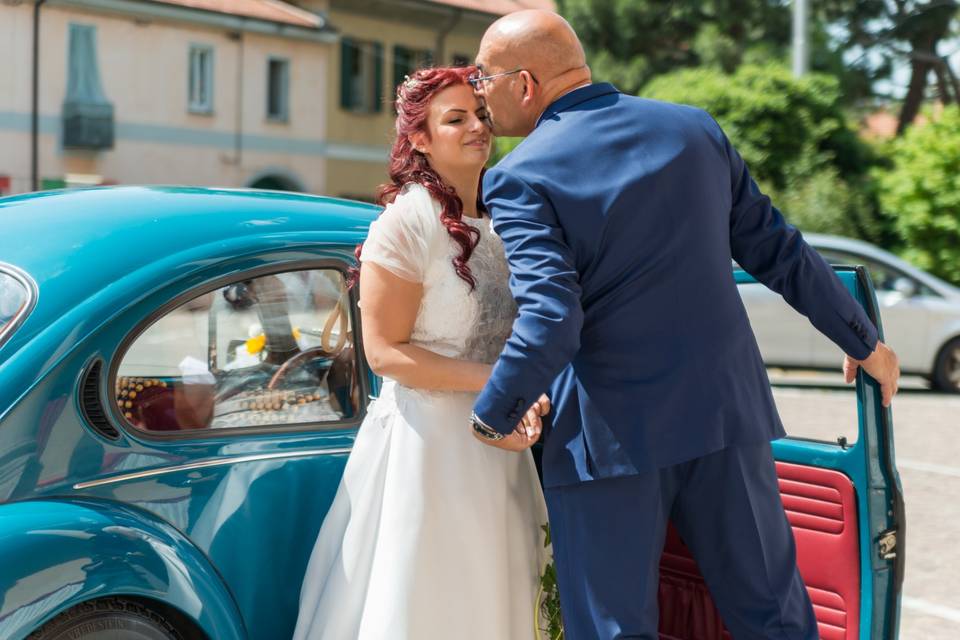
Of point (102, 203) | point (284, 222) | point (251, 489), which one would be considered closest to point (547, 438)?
point (251, 489)

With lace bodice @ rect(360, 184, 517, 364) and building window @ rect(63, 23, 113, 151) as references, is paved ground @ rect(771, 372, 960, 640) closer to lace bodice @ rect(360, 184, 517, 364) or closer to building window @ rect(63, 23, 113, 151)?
lace bodice @ rect(360, 184, 517, 364)

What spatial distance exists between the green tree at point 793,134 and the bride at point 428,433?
1743cm

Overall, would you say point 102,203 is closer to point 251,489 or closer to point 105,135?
point 251,489

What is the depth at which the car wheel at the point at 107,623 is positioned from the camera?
2.66 m

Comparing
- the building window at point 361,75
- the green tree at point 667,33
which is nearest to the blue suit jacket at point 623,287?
the green tree at point 667,33

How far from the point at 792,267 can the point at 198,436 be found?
1465mm

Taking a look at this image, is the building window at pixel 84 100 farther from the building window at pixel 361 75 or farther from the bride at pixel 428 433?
the bride at pixel 428 433

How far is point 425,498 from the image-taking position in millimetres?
3055

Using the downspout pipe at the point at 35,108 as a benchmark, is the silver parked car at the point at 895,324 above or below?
below

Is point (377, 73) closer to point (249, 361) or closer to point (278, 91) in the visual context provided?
point (278, 91)

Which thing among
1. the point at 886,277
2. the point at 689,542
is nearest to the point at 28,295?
the point at 689,542

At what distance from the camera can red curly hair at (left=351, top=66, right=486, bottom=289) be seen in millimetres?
3053

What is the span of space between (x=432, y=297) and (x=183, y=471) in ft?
2.36

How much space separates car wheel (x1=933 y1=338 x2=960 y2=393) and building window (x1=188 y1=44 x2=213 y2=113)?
20.6m
